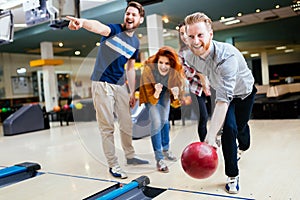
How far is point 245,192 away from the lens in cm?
223

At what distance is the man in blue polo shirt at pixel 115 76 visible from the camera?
2.61m

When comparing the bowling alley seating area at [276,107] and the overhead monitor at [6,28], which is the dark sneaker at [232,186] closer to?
the overhead monitor at [6,28]

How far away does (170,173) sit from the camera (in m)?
→ 2.84

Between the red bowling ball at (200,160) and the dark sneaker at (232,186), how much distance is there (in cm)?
60

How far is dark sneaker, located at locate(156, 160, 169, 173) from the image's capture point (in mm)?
2903

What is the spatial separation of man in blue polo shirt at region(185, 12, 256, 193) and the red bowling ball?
11 cm

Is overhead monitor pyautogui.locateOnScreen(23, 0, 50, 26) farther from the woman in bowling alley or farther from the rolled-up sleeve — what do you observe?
the rolled-up sleeve

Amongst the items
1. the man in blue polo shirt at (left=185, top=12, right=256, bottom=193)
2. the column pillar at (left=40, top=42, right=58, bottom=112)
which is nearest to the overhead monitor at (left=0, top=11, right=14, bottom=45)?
the man in blue polo shirt at (left=185, top=12, right=256, bottom=193)

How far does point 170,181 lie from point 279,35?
33.6 feet

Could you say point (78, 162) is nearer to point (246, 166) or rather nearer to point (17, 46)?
point (246, 166)

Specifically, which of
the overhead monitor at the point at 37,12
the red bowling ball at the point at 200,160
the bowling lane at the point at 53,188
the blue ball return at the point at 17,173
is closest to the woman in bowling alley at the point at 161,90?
the bowling lane at the point at 53,188

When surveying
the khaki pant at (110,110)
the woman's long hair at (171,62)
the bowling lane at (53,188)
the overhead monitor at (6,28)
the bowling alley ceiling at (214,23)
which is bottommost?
the bowling lane at (53,188)

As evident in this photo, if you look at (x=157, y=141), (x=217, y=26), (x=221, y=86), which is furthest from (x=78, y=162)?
(x=217, y=26)

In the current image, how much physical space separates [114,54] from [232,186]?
142cm
